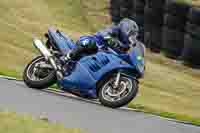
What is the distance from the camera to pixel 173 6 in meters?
28.6

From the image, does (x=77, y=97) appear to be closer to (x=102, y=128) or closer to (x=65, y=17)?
(x=102, y=128)

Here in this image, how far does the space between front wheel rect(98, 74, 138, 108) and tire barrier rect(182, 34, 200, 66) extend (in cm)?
1716

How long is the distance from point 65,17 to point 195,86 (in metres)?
16.1

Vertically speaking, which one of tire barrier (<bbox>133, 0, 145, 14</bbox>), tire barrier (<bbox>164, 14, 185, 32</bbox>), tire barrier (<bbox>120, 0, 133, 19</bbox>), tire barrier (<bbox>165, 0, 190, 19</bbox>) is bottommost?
tire barrier (<bbox>120, 0, 133, 19</bbox>)

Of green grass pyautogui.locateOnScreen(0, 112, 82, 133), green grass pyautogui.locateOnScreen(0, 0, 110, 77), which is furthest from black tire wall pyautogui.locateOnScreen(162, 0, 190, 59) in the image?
green grass pyautogui.locateOnScreen(0, 112, 82, 133)

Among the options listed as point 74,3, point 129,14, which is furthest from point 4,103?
point 74,3

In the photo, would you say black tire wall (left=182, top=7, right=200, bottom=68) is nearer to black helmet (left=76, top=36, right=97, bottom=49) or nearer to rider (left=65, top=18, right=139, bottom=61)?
rider (left=65, top=18, right=139, bottom=61)

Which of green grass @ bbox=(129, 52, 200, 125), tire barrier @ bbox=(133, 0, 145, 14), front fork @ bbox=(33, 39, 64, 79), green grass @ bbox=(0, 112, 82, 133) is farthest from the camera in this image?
tire barrier @ bbox=(133, 0, 145, 14)

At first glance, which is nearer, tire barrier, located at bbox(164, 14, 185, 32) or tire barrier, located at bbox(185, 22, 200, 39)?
tire barrier, located at bbox(185, 22, 200, 39)

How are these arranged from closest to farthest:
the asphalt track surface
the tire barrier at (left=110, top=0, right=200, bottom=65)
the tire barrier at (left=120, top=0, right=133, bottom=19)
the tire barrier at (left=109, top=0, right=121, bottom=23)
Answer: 1. the asphalt track surface
2. the tire barrier at (left=110, top=0, right=200, bottom=65)
3. the tire barrier at (left=120, top=0, right=133, bottom=19)
4. the tire barrier at (left=109, top=0, right=121, bottom=23)

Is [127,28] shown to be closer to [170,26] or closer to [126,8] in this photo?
[170,26]

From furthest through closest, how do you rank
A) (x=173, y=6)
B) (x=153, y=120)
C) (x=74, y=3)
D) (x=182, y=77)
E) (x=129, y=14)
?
(x=74, y=3) < (x=129, y=14) < (x=173, y=6) < (x=182, y=77) < (x=153, y=120)

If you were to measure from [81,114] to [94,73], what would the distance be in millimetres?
1029

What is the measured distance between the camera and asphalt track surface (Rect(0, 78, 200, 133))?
28.3 feet
